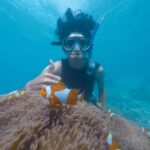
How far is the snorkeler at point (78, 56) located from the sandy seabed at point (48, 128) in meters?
2.63

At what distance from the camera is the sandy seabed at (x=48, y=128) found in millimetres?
1887

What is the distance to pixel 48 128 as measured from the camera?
2.13 m

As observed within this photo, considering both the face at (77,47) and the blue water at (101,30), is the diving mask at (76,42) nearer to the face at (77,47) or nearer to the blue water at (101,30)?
the face at (77,47)

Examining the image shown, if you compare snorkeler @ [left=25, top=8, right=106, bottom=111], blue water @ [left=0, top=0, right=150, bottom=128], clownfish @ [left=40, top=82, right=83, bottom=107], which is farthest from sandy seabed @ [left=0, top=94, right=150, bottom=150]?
blue water @ [left=0, top=0, right=150, bottom=128]

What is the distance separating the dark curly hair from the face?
0.23 metres

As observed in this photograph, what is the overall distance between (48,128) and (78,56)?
3.21 metres

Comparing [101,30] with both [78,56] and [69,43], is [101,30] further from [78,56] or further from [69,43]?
[78,56]

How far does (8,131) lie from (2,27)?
37.6 meters

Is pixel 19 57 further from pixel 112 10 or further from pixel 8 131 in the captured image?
pixel 8 131

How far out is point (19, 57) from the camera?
62812 millimetres

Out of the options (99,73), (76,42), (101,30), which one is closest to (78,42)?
(76,42)

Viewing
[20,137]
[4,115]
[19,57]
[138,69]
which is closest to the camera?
[20,137]

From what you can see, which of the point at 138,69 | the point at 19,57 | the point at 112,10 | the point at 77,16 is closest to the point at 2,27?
the point at 112,10

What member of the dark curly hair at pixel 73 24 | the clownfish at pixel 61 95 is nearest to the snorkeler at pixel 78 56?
the dark curly hair at pixel 73 24
